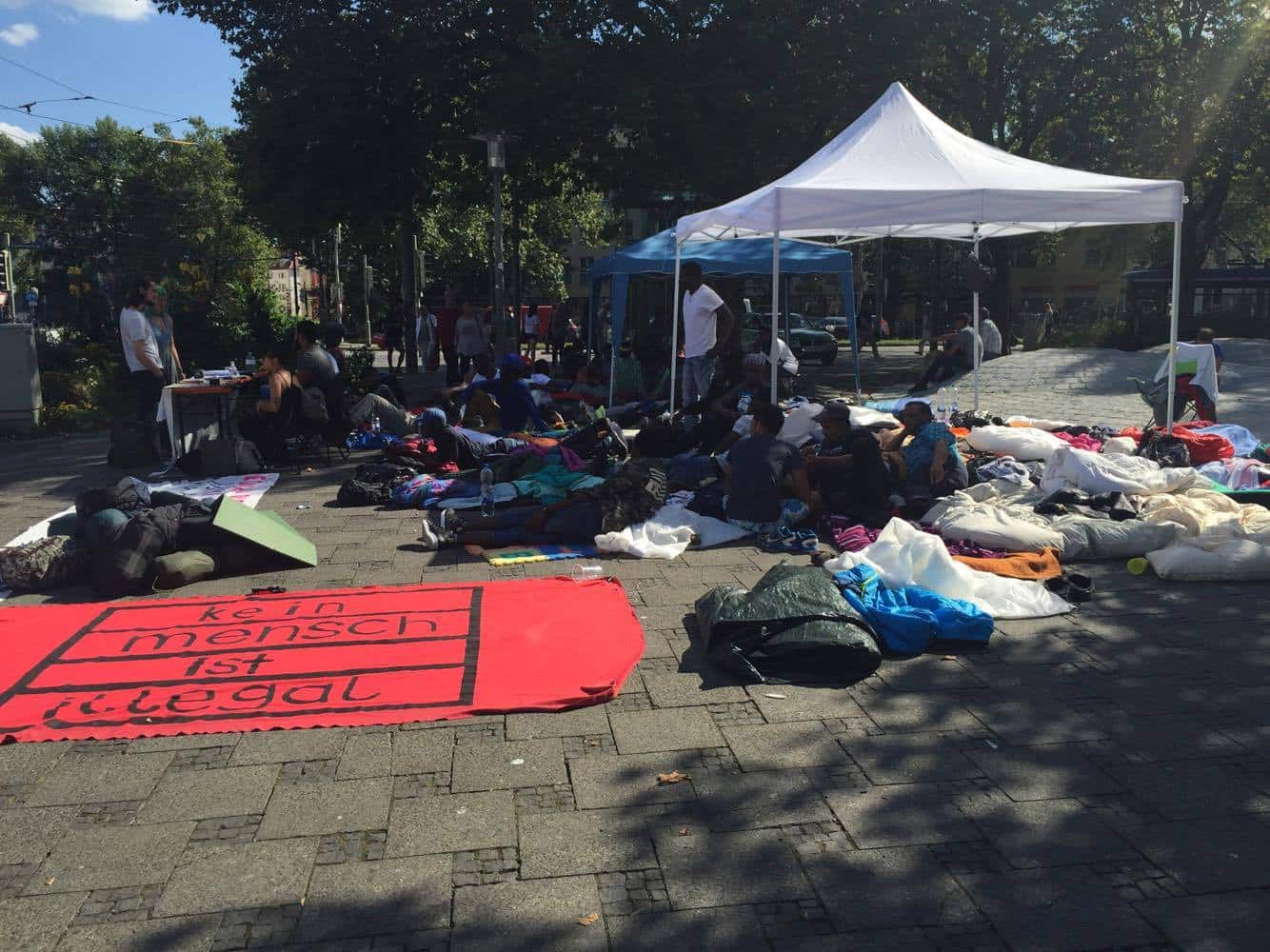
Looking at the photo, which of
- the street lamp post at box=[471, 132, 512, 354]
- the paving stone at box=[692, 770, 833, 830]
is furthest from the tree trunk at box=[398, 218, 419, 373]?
the paving stone at box=[692, 770, 833, 830]

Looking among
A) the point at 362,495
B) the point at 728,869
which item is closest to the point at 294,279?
the point at 362,495

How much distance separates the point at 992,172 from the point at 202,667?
7.79m

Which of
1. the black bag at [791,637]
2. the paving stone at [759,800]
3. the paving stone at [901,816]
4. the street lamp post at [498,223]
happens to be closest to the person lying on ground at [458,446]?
the black bag at [791,637]

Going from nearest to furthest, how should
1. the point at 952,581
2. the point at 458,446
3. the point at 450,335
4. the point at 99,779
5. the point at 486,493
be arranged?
the point at 99,779, the point at 952,581, the point at 486,493, the point at 458,446, the point at 450,335

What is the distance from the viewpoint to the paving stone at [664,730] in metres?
4.04

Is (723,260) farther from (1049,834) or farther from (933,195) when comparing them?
(1049,834)

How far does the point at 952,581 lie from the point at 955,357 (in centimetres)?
933

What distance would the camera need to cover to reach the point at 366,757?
3.94 meters

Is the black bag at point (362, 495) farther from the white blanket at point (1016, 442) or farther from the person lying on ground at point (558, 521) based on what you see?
the white blanket at point (1016, 442)

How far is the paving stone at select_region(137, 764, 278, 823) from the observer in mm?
3510

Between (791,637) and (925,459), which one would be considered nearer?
(791,637)

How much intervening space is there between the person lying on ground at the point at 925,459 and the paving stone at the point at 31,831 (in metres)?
6.16

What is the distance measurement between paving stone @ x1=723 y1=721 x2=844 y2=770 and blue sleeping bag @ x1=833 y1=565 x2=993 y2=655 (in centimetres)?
107

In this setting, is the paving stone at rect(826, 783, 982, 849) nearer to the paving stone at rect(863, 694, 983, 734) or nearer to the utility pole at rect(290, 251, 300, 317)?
the paving stone at rect(863, 694, 983, 734)
